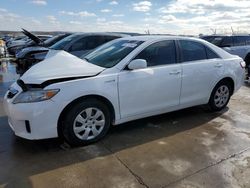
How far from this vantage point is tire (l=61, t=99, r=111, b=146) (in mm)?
3566

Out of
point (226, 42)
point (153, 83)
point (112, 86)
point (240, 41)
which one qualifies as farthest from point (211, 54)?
point (240, 41)

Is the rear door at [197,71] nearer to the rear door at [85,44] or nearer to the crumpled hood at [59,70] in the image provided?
the crumpled hood at [59,70]

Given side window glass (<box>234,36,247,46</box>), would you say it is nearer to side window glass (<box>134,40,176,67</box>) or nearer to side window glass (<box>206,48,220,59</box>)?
side window glass (<box>206,48,220,59</box>)

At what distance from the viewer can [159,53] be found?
441cm

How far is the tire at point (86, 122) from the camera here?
11.7 feet

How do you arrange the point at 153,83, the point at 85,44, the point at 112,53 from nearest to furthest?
the point at 153,83
the point at 112,53
the point at 85,44

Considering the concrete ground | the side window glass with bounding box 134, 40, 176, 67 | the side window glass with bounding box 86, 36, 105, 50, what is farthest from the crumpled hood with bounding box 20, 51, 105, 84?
the side window glass with bounding box 86, 36, 105, 50

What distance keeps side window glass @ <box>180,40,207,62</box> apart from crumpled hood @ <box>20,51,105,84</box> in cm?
159

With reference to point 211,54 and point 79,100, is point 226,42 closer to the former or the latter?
point 211,54

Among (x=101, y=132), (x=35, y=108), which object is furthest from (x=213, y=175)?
(x=35, y=108)

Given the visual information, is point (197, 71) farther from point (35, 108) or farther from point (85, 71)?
point (35, 108)

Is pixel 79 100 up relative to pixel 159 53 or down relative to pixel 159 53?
down

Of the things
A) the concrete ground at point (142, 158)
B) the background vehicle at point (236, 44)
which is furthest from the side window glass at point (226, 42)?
the concrete ground at point (142, 158)

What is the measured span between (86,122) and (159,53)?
5.53 ft
